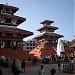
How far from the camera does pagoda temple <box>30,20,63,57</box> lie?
40897 mm

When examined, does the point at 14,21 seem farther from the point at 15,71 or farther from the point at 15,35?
the point at 15,71

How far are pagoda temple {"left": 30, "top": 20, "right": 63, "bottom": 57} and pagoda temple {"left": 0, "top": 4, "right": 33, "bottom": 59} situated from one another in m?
10.8

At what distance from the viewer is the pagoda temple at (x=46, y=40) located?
40897 millimetres

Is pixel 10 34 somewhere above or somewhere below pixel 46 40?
below

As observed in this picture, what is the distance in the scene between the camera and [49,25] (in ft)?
173

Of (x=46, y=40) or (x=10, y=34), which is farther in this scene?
(x=46, y=40)

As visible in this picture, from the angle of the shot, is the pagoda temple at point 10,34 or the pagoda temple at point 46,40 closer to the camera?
the pagoda temple at point 10,34

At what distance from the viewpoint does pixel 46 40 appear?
46625 mm

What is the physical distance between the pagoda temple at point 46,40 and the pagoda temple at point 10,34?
35.3 ft

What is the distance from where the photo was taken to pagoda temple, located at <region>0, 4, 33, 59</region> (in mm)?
27391

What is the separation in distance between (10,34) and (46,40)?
1875 centimetres

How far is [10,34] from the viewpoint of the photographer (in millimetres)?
28703

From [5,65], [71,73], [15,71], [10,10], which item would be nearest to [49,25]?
[10,10]

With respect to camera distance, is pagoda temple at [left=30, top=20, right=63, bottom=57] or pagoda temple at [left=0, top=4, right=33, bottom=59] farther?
pagoda temple at [left=30, top=20, right=63, bottom=57]
